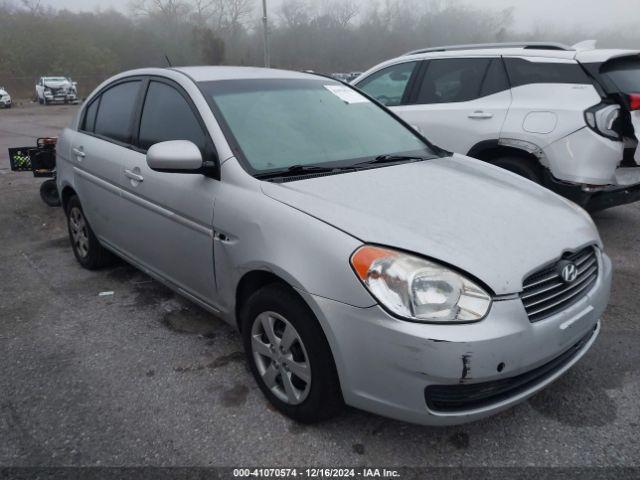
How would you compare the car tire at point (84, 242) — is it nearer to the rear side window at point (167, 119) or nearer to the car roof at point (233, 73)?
the rear side window at point (167, 119)

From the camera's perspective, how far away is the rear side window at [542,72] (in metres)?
4.41

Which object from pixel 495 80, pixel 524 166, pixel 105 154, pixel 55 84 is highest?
pixel 55 84

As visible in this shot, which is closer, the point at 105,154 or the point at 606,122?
the point at 105,154

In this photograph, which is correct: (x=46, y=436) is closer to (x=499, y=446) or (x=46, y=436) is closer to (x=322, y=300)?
(x=322, y=300)

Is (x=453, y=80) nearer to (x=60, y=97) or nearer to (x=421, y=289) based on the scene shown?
(x=421, y=289)

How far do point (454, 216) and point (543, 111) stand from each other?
281 cm

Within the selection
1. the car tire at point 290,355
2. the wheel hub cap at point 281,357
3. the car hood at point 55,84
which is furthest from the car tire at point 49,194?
the car hood at point 55,84

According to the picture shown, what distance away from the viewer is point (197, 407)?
2.50m

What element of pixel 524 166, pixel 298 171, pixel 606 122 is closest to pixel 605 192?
pixel 606 122

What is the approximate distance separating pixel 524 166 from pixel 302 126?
8.49 ft

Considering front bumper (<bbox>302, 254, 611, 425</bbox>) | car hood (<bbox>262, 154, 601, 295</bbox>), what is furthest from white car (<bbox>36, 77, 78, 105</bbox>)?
front bumper (<bbox>302, 254, 611, 425</bbox>)

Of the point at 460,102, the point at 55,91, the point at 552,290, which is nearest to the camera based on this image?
the point at 552,290

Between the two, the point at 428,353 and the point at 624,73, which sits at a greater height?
the point at 624,73

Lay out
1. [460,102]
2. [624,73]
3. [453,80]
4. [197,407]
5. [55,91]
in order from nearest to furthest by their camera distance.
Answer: [197,407] → [624,73] → [460,102] → [453,80] → [55,91]
